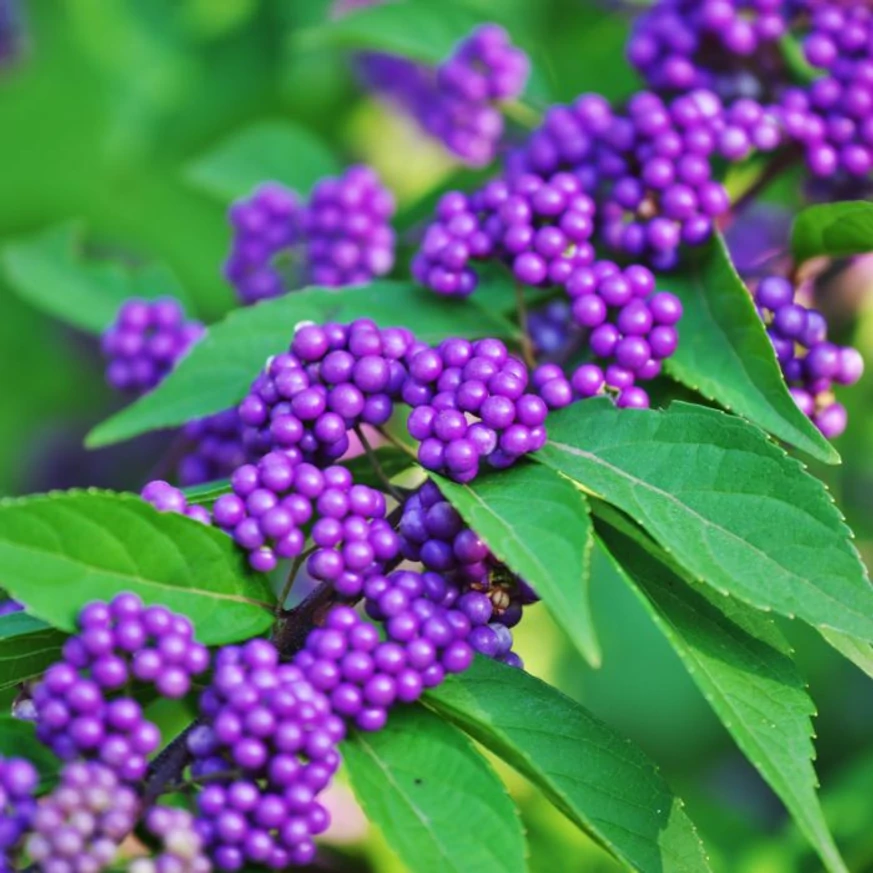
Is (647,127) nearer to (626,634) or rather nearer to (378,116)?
(626,634)

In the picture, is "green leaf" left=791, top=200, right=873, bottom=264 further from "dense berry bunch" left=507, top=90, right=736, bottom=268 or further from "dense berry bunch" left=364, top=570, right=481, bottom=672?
"dense berry bunch" left=364, top=570, right=481, bottom=672

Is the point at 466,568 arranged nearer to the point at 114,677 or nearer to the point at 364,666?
the point at 364,666

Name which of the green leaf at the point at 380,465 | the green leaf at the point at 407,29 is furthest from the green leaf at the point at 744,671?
the green leaf at the point at 407,29

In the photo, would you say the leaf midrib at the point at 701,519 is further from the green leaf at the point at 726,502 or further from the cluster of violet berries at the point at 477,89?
the cluster of violet berries at the point at 477,89

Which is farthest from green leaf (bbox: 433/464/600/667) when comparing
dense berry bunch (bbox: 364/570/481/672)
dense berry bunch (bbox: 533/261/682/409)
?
dense berry bunch (bbox: 533/261/682/409)

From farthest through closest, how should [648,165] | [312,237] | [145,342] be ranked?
[312,237], [145,342], [648,165]

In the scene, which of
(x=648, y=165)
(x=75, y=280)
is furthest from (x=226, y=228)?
(x=648, y=165)

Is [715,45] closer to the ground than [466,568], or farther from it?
farther from it
